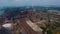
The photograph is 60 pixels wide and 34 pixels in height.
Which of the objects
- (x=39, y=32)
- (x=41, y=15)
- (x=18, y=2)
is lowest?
(x=39, y=32)

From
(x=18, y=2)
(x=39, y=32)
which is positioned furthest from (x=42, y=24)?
(x=18, y=2)

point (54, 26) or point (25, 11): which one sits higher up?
point (25, 11)

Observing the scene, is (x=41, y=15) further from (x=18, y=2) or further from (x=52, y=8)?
(x=18, y=2)

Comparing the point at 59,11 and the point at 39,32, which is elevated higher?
the point at 59,11

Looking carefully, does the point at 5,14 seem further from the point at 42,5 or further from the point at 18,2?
the point at 42,5

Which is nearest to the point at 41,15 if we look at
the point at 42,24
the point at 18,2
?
the point at 42,24
